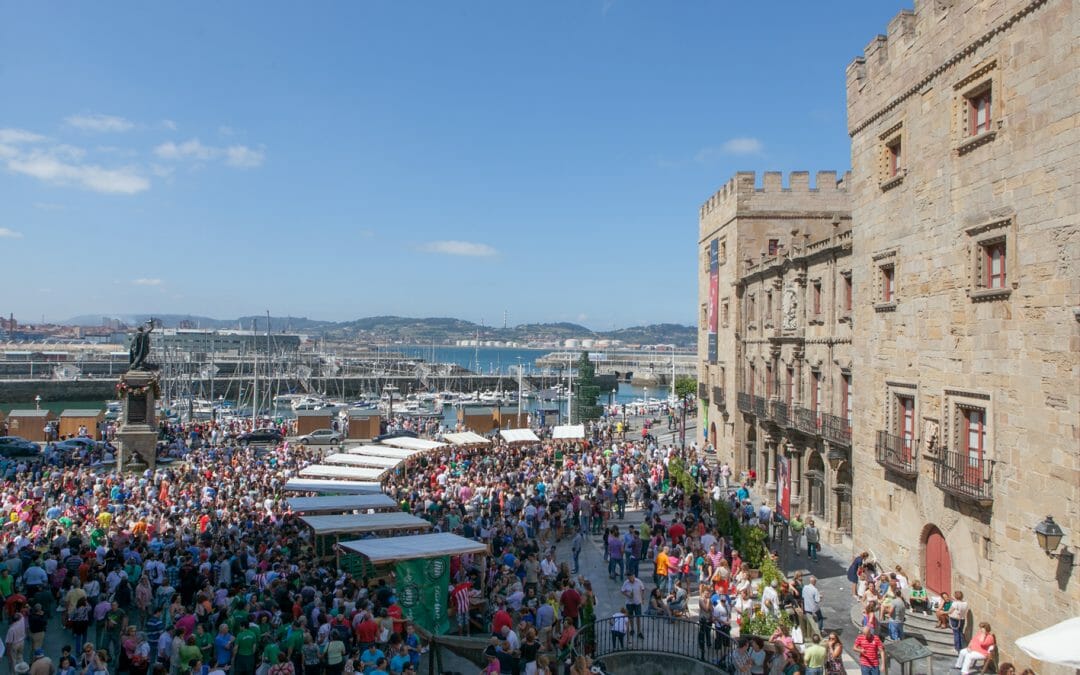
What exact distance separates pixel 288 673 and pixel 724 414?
2882 cm

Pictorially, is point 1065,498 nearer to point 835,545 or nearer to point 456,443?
point 835,545

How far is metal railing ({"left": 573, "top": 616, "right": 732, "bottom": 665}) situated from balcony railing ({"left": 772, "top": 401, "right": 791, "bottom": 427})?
1329cm

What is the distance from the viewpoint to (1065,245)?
11.7 meters

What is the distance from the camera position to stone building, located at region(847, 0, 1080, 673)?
11.9m

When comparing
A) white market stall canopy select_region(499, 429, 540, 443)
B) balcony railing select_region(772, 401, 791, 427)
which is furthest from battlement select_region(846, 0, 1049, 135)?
white market stall canopy select_region(499, 429, 540, 443)

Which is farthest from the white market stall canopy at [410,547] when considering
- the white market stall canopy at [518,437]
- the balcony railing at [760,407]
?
the white market stall canopy at [518,437]

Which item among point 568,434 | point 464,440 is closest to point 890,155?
point 464,440

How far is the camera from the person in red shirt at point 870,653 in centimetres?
1225

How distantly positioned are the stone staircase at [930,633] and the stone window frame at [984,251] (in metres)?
6.18

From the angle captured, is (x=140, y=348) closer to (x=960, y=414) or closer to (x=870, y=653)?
(x=870, y=653)

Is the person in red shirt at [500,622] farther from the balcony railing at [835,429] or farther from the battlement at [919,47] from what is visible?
the battlement at [919,47]

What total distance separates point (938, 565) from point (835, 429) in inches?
296

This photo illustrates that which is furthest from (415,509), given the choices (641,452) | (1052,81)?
(1052,81)

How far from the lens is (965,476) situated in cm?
1426
